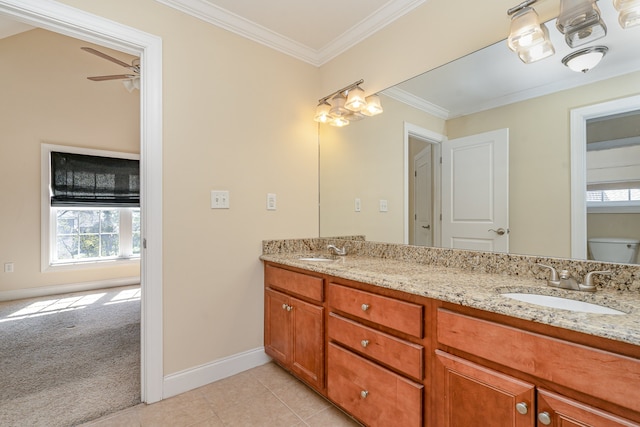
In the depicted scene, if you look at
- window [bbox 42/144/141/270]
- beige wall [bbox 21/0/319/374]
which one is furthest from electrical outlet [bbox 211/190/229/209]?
window [bbox 42/144/141/270]

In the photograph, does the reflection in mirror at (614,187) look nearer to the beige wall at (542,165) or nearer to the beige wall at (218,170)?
the beige wall at (542,165)

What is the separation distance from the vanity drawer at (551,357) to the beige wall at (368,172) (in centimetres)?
99

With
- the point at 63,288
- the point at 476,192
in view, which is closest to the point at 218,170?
the point at 476,192

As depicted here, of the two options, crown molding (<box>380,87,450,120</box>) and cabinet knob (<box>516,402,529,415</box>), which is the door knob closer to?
crown molding (<box>380,87,450,120</box>)

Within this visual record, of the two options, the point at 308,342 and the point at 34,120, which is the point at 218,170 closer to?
the point at 308,342

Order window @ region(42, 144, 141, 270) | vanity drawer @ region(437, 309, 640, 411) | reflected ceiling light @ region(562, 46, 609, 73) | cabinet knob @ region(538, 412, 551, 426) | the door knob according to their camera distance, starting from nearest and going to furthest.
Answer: vanity drawer @ region(437, 309, 640, 411) < cabinet knob @ region(538, 412, 551, 426) < reflected ceiling light @ region(562, 46, 609, 73) < the door knob < window @ region(42, 144, 141, 270)

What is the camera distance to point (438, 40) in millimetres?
1701

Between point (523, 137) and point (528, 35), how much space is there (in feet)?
1.48

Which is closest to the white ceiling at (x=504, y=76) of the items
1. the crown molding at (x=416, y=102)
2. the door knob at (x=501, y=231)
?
the crown molding at (x=416, y=102)

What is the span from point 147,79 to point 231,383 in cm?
195

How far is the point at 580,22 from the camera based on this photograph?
1.20 meters

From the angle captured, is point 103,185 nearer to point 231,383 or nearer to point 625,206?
point 231,383

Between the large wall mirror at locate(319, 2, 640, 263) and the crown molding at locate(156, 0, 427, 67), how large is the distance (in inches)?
18.1

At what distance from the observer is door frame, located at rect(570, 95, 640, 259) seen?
4.11ft
